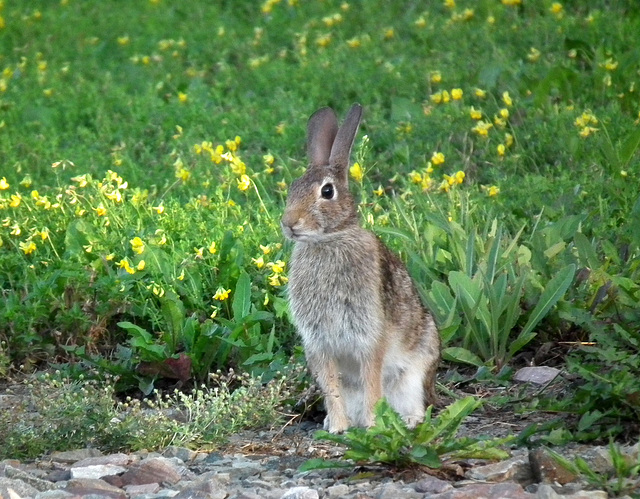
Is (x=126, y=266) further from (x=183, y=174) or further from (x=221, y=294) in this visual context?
(x=183, y=174)

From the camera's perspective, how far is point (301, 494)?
396 centimetres

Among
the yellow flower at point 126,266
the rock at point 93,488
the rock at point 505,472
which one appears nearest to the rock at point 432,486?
the rock at point 505,472

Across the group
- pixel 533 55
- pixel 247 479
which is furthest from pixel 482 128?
pixel 247 479

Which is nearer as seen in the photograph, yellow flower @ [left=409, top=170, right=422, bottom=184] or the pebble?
the pebble

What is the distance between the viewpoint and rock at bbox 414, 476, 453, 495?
3.92 m

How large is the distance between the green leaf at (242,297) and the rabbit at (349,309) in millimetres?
693

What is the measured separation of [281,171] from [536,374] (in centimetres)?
285

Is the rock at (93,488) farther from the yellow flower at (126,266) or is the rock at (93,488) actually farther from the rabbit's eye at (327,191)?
the yellow flower at (126,266)

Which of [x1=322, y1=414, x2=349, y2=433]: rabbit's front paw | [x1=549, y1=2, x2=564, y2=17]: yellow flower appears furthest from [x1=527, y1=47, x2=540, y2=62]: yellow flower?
[x1=322, y1=414, x2=349, y2=433]: rabbit's front paw

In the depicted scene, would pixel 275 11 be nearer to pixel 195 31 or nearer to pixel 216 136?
pixel 195 31

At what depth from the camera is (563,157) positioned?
767 cm

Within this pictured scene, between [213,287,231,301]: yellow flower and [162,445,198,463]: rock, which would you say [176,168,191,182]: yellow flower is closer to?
[213,287,231,301]: yellow flower

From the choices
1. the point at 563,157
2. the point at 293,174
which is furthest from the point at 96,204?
the point at 563,157

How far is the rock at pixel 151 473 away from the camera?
4.24 metres
